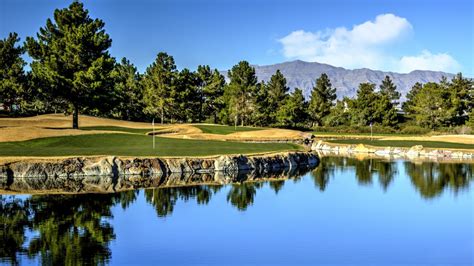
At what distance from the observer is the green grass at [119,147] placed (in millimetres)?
31656

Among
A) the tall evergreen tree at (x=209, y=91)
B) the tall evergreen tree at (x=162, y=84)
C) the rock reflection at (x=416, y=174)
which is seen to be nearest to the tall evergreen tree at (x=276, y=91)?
the tall evergreen tree at (x=209, y=91)

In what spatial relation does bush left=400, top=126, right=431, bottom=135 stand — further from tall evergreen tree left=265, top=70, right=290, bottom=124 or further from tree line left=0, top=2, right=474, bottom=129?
tall evergreen tree left=265, top=70, right=290, bottom=124

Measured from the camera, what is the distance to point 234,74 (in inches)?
3600

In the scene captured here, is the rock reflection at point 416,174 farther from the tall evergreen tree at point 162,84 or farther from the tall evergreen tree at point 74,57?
the tall evergreen tree at point 162,84

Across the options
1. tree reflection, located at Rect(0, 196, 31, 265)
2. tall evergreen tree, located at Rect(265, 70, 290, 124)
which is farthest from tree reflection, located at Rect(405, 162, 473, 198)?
tall evergreen tree, located at Rect(265, 70, 290, 124)

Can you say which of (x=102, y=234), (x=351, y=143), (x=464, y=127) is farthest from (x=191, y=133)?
(x=464, y=127)

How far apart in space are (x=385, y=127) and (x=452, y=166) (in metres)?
53.7

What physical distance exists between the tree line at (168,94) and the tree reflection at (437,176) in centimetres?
3067

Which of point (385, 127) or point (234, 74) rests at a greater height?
point (234, 74)

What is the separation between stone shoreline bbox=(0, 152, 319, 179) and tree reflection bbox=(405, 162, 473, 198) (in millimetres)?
9890

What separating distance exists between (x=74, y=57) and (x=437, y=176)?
3507 cm

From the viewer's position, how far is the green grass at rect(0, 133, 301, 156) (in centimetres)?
3166

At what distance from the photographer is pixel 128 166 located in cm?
2967

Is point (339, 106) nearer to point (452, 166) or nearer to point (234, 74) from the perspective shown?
point (234, 74)
